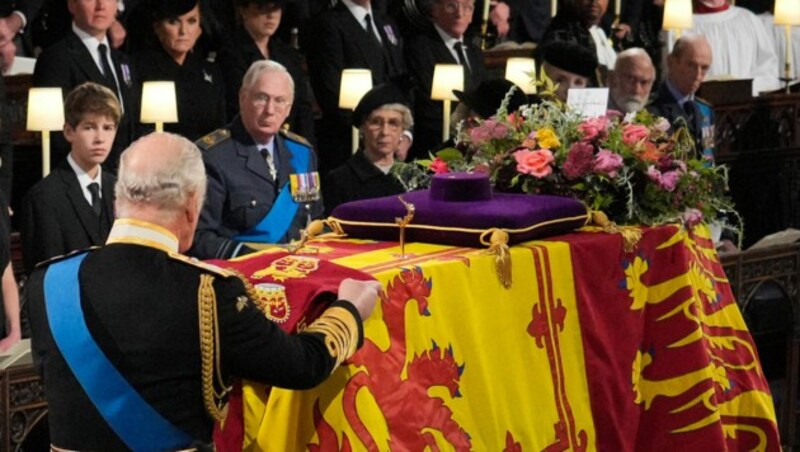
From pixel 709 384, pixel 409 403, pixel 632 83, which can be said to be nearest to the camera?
pixel 409 403

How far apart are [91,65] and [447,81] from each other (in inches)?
75.1

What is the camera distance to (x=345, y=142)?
881cm

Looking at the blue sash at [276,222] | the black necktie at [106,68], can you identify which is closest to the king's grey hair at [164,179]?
the blue sash at [276,222]

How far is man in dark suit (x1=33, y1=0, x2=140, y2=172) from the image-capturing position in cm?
761

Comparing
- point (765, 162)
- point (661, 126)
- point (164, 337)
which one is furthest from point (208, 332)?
point (765, 162)

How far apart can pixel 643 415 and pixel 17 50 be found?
490 centimetres

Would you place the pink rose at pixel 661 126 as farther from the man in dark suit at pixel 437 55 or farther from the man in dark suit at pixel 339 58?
the man in dark suit at pixel 437 55

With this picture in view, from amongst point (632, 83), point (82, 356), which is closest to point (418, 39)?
point (632, 83)

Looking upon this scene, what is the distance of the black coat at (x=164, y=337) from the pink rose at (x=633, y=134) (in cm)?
198

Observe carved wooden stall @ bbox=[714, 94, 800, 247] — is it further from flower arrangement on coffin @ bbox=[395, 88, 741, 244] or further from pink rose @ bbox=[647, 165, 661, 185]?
pink rose @ bbox=[647, 165, 661, 185]

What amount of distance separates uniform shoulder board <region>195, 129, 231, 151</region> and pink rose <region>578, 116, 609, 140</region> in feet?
4.37

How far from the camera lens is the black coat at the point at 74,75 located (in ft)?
24.9

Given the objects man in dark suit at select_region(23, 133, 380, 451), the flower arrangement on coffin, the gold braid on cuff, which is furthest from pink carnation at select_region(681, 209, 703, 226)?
man in dark suit at select_region(23, 133, 380, 451)

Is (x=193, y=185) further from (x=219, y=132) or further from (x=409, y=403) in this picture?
(x=219, y=132)
